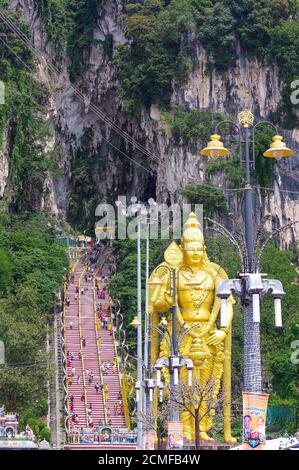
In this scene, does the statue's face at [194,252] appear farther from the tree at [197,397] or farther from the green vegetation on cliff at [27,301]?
the green vegetation on cliff at [27,301]

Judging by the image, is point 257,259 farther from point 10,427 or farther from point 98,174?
point 98,174

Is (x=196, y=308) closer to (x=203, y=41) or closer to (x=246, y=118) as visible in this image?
(x=246, y=118)

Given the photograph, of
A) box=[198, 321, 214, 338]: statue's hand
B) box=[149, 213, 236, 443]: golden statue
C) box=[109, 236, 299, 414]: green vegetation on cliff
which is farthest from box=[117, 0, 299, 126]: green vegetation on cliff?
box=[198, 321, 214, 338]: statue's hand

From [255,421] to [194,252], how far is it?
14.2m

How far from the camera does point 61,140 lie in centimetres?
6238

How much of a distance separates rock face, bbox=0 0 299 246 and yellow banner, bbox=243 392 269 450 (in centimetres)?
3480

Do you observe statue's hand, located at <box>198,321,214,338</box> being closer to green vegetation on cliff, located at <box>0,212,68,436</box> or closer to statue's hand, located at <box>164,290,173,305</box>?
statue's hand, located at <box>164,290,173,305</box>

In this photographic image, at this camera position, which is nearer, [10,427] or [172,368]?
[172,368]

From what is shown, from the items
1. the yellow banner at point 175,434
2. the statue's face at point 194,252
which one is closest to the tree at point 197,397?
the yellow banner at point 175,434

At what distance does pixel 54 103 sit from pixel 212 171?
11.0 meters

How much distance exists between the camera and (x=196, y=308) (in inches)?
1166

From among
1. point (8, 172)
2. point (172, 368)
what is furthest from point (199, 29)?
point (172, 368)

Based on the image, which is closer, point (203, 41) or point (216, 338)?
point (216, 338)

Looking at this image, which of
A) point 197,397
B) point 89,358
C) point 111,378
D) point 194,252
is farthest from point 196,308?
point 89,358
